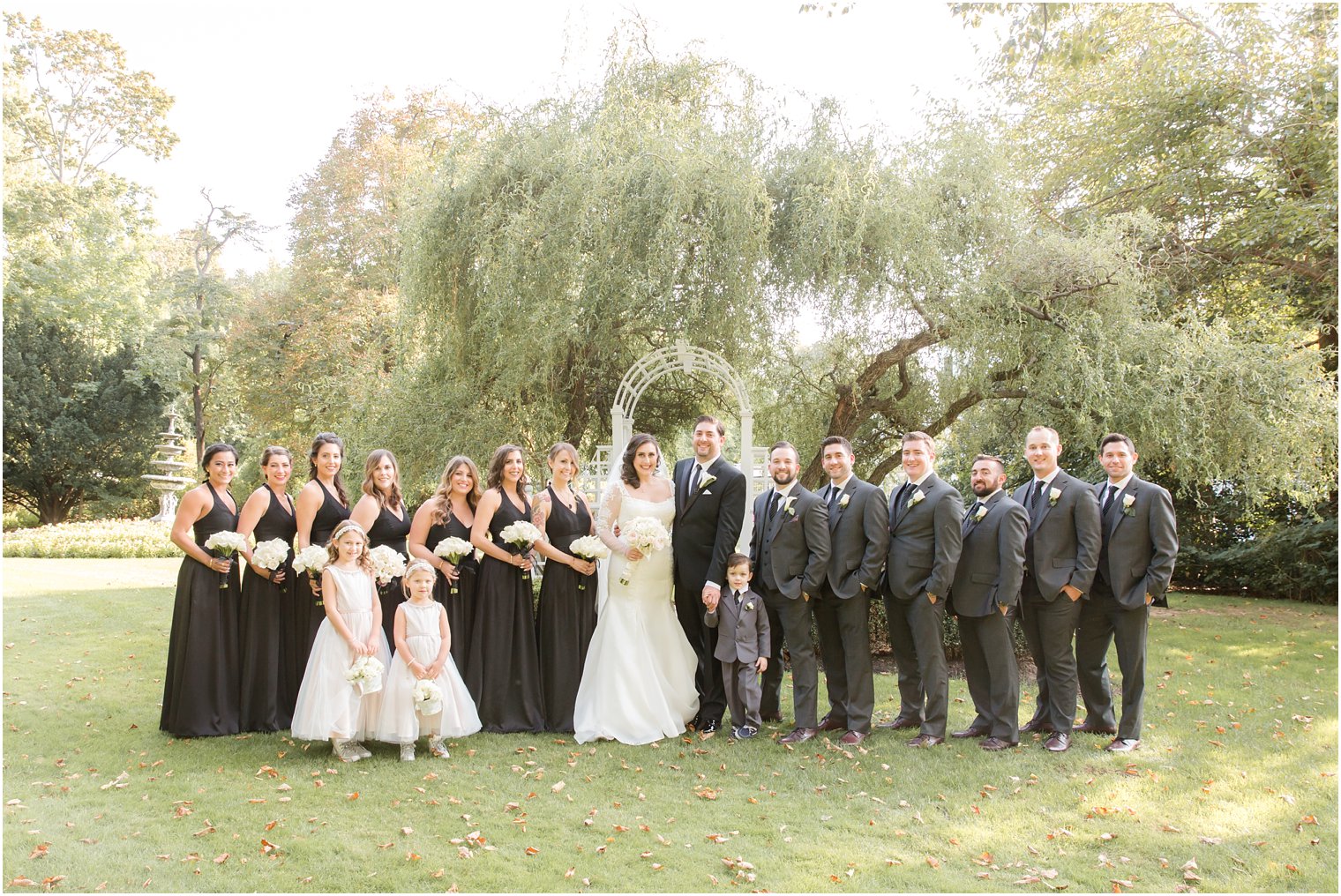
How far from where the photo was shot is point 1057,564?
5660 millimetres

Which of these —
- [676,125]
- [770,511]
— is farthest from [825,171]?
[770,511]

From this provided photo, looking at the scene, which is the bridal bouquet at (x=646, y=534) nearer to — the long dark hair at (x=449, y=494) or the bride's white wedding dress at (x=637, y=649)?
the bride's white wedding dress at (x=637, y=649)

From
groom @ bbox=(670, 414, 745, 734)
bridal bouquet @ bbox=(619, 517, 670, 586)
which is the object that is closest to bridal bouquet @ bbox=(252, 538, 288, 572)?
bridal bouquet @ bbox=(619, 517, 670, 586)

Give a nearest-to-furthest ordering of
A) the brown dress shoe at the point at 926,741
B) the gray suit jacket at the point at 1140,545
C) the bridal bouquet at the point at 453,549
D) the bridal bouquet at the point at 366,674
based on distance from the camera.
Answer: the bridal bouquet at the point at 366,674 → the gray suit jacket at the point at 1140,545 → the brown dress shoe at the point at 926,741 → the bridal bouquet at the point at 453,549

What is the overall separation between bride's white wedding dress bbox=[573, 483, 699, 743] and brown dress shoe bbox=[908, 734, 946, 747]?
1.40m

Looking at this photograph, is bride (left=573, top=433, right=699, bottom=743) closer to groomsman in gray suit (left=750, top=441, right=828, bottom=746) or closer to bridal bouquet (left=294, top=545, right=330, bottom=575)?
groomsman in gray suit (left=750, top=441, right=828, bottom=746)

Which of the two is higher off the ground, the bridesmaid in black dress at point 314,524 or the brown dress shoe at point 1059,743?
the bridesmaid in black dress at point 314,524

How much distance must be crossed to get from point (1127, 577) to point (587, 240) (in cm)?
564

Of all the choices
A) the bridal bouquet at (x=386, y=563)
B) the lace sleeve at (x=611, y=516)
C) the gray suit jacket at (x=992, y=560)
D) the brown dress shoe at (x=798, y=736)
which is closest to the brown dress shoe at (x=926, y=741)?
the brown dress shoe at (x=798, y=736)

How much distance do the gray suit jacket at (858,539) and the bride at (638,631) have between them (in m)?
1.08

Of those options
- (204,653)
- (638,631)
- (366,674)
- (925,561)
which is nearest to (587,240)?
(638,631)

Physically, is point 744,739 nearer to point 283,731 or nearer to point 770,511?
point 770,511

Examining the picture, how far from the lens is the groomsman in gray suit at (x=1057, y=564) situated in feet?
18.4

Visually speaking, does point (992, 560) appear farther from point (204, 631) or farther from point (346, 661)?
point (204, 631)
